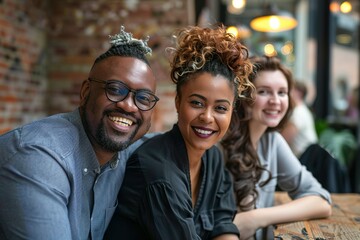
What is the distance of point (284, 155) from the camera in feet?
6.74

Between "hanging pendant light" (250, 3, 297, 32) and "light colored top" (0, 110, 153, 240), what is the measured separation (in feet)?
12.0

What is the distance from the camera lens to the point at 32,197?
1.08 meters

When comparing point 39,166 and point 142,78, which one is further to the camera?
point 142,78

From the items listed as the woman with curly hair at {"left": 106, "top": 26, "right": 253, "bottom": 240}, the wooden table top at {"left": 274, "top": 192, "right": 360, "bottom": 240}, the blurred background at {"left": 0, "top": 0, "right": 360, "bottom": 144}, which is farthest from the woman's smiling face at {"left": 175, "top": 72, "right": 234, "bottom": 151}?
the blurred background at {"left": 0, "top": 0, "right": 360, "bottom": 144}

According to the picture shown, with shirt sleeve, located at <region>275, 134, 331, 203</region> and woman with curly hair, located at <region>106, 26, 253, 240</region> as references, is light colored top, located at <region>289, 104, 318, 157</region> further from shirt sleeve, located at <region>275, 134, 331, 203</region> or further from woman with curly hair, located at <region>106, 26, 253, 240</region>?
woman with curly hair, located at <region>106, 26, 253, 240</region>

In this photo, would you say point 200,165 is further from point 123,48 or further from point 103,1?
point 103,1

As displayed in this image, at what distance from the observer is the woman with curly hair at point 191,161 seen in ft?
4.29

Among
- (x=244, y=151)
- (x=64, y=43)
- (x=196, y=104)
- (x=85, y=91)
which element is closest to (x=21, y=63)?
(x=64, y=43)

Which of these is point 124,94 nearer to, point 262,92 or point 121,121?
point 121,121

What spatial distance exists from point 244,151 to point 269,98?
11.7 inches

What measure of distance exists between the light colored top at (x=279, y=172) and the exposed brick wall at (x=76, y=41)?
1.72m

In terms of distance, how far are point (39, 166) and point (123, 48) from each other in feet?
1.84

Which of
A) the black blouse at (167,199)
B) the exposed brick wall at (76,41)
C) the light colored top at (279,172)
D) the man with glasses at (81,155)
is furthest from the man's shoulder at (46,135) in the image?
the exposed brick wall at (76,41)

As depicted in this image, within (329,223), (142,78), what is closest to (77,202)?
(142,78)
